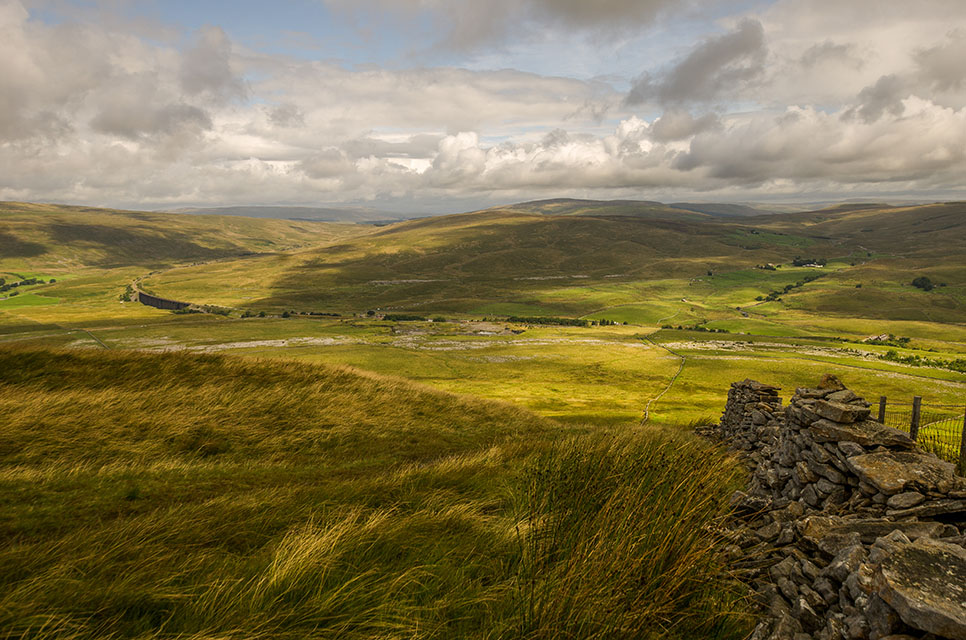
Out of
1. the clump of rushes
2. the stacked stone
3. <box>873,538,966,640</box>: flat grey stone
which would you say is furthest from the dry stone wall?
the stacked stone

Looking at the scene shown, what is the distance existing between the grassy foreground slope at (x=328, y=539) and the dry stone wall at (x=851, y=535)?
0.72m

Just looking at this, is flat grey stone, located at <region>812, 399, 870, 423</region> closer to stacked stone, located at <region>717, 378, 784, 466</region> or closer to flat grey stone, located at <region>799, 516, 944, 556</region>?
flat grey stone, located at <region>799, 516, 944, 556</region>

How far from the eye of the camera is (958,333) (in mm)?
157125

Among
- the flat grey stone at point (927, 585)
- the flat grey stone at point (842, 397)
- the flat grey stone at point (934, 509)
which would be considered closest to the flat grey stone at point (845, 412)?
the flat grey stone at point (842, 397)

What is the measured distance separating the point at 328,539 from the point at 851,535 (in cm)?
611

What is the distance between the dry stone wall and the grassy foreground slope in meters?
0.72

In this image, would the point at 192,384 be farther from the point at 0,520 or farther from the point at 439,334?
the point at 439,334

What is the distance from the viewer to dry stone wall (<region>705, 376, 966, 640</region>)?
376cm

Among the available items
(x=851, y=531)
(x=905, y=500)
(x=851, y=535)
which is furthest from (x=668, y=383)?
(x=851, y=535)

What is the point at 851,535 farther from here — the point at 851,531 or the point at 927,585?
the point at 927,585

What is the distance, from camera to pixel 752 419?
1975cm

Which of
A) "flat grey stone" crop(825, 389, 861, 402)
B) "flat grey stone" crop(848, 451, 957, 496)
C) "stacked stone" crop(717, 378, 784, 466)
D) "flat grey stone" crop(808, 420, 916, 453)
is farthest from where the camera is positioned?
"stacked stone" crop(717, 378, 784, 466)

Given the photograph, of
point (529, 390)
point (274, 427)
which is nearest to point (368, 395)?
point (274, 427)

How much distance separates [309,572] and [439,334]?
152831mm
